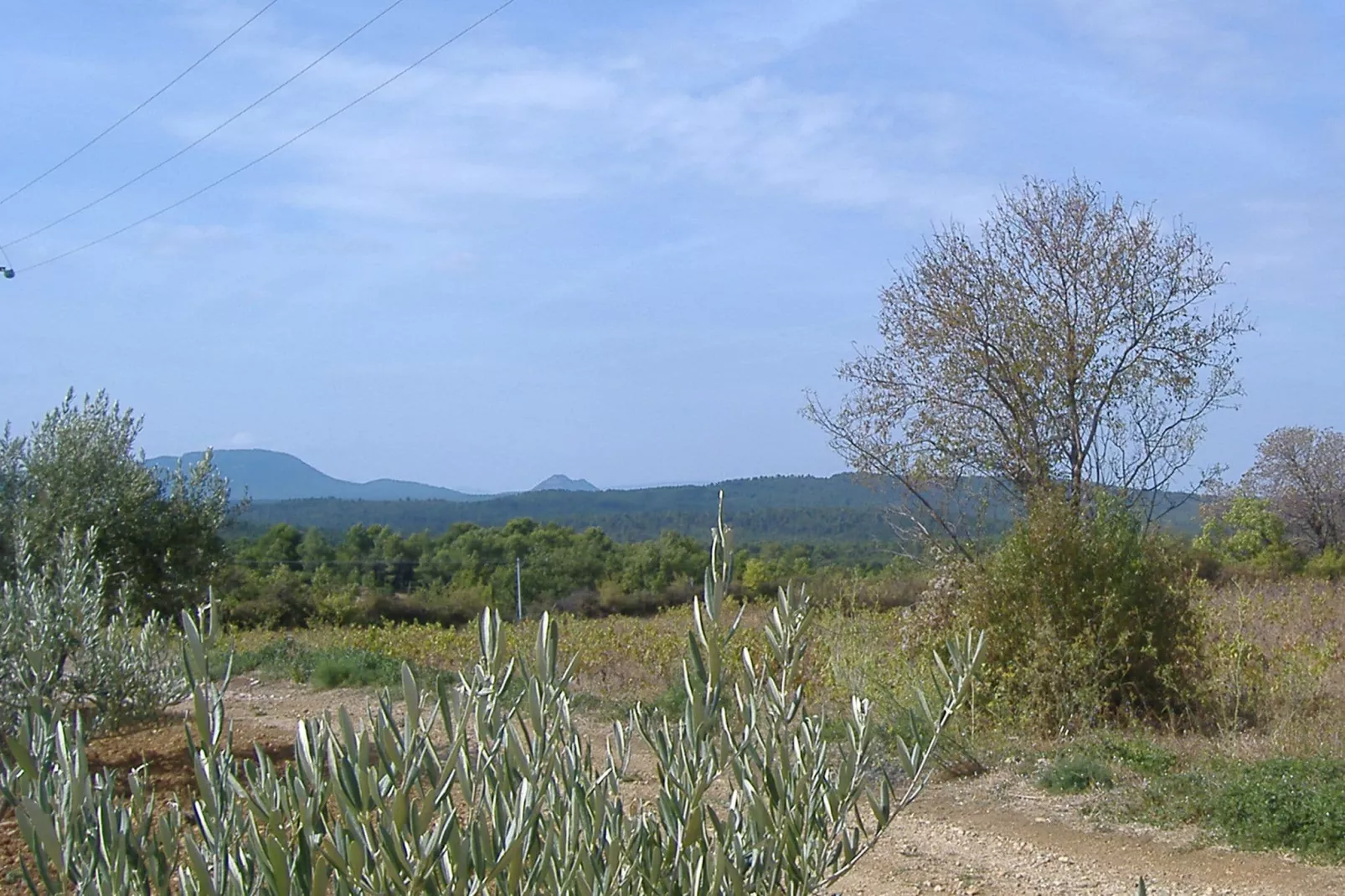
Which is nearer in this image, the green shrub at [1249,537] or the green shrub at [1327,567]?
the green shrub at [1327,567]

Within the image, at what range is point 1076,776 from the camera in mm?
6707

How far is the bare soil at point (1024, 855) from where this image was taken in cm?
516

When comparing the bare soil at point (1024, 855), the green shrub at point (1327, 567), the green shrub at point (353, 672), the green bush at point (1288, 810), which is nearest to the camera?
the bare soil at point (1024, 855)

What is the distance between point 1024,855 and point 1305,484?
25.1m

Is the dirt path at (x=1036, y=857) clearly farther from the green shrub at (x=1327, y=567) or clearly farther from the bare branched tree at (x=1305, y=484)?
the bare branched tree at (x=1305, y=484)

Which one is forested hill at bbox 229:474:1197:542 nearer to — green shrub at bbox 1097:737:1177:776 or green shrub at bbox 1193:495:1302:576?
green shrub at bbox 1193:495:1302:576

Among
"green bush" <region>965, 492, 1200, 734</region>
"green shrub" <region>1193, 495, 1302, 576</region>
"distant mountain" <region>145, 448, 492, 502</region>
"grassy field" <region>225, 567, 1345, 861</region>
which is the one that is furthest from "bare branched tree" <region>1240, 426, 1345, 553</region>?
"distant mountain" <region>145, 448, 492, 502</region>

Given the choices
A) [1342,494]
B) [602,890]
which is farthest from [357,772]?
[1342,494]

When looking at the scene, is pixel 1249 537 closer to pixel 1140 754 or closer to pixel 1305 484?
pixel 1305 484

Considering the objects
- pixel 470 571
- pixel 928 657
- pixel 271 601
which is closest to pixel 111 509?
pixel 928 657

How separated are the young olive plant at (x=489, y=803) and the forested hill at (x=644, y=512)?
25.9 meters

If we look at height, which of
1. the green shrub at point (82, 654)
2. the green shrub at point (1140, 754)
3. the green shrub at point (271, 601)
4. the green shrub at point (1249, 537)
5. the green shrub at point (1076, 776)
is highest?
the green shrub at point (1249, 537)

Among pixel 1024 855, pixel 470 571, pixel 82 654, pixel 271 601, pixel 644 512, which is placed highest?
pixel 644 512

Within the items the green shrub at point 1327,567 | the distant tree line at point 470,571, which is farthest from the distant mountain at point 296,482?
the green shrub at point 1327,567
